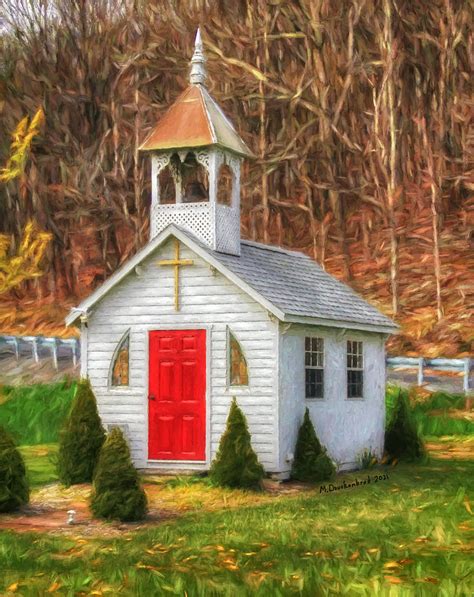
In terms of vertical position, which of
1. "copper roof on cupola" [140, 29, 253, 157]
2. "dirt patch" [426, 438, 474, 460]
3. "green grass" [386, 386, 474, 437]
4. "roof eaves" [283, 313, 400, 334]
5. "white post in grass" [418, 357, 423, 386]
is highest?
"copper roof on cupola" [140, 29, 253, 157]

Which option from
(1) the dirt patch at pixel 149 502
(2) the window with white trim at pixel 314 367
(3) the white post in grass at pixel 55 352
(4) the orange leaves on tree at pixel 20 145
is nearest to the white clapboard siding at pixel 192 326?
(1) the dirt patch at pixel 149 502

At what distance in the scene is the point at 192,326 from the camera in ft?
62.3

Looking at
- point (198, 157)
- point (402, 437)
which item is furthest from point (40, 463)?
point (402, 437)

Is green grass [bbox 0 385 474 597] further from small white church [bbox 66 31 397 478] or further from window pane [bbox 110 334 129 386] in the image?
window pane [bbox 110 334 129 386]

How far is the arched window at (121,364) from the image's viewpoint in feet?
63.9

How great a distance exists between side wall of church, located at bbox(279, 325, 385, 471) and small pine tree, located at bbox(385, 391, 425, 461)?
0.67ft

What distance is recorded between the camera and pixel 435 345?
101ft

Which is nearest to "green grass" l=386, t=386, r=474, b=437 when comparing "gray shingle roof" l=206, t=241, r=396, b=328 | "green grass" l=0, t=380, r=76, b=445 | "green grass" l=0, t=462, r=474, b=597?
"gray shingle roof" l=206, t=241, r=396, b=328

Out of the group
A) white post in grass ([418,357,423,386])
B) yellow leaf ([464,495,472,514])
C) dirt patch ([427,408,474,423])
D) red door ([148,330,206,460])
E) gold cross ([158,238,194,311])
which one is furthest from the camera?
white post in grass ([418,357,423,386])

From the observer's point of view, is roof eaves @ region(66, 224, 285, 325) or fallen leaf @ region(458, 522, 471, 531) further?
roof eaves @ region(66, 224, 285, 325)

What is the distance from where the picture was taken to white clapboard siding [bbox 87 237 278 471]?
1839 cm

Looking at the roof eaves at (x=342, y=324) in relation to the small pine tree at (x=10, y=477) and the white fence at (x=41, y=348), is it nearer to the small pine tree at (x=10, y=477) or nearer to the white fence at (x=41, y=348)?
the small pine tree at (x=10, y=477)

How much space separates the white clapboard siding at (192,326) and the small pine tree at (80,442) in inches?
34.8

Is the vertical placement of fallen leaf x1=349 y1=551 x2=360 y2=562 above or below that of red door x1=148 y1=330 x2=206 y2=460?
below
